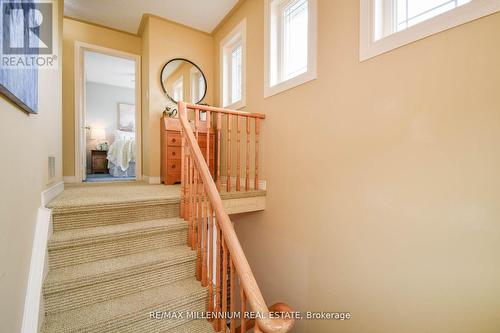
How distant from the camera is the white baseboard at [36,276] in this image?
1.09 meters

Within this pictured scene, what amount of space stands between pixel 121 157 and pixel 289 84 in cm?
464

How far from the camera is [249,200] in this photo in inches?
95.7

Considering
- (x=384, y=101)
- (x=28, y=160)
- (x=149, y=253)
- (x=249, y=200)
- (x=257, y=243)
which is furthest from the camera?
(x=257, y=243)

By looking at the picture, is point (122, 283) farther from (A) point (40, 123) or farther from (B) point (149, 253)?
(A) point (40, 123)

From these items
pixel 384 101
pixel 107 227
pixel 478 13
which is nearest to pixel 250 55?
pixel 384 101

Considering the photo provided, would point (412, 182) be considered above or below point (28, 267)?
above

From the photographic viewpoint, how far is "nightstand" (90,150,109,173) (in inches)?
234

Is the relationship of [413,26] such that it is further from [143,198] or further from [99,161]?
[99,161]

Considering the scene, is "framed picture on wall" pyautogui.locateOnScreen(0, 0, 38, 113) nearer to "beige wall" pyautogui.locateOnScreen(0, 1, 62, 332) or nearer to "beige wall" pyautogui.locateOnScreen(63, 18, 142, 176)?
"beige wall" pyautogui.locateOnScreen(0, 1, 62, 332)

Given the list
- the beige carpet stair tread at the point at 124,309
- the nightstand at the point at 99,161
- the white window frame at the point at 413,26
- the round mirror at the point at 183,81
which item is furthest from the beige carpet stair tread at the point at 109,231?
the nightstand at the point at 99,161

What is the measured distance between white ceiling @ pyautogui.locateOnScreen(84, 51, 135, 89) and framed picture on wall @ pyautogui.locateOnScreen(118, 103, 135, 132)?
1.99ft

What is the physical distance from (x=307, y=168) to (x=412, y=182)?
0.83 m

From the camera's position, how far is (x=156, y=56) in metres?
3.38

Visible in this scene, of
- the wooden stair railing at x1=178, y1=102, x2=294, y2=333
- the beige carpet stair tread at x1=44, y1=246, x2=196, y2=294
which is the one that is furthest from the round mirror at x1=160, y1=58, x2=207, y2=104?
the beige carpet stair tread at x1=44, y1=246, x2=196, y2=294
